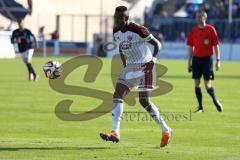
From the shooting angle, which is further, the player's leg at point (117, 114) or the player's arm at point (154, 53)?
the player's arm at point (154, 53)

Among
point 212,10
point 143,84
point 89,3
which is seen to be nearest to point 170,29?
point 212,10

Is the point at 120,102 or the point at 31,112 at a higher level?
the point at 120,102

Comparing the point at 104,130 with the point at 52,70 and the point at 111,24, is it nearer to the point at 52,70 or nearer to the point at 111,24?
the point at 52,70

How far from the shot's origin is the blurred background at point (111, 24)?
6172 centimetres

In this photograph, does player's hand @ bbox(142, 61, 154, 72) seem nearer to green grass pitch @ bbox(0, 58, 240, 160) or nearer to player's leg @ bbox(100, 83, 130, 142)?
player's leg @ bbox(100, 83, 130, 142)

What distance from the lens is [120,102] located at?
12.8m

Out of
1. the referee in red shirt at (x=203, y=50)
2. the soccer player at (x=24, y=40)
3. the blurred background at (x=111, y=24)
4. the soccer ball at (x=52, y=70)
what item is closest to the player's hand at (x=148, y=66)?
the soccer ball at (x=52, y=70)

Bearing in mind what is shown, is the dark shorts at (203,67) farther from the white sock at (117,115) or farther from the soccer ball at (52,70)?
the white sock at (117,115)

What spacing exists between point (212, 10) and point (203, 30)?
4855cm

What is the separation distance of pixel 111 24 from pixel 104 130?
184 ft

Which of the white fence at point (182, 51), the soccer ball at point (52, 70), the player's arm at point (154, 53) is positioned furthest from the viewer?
the white fence at point (182, 51)

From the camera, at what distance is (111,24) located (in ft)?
232

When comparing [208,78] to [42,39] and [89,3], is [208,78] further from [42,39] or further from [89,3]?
[89,3]

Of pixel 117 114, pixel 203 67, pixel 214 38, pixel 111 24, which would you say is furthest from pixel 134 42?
pixel 111 24
